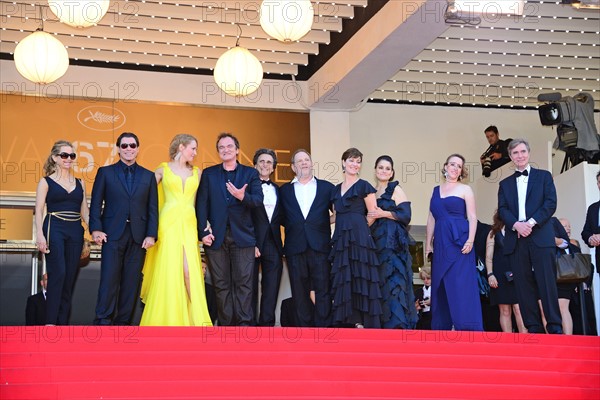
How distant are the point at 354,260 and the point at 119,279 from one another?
173 centimetres

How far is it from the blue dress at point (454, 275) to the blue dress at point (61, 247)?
9.10ft

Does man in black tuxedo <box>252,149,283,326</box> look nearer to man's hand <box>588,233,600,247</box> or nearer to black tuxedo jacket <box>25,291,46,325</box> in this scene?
black tuxedo jacket <box>25,291,46,325</box>

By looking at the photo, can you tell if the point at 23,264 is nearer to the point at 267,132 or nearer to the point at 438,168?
the point at 267,132

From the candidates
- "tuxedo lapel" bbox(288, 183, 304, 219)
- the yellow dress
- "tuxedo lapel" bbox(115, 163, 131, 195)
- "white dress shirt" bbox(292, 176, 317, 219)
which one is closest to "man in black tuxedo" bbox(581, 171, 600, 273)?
"white dress shirt" bbox(292, 176, 317, 219)

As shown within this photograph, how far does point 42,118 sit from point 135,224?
17.2 feet

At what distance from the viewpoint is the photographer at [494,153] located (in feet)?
44.3

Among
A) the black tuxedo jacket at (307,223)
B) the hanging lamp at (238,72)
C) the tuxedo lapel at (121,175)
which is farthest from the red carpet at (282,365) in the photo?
the hanging lamp at (238,72)

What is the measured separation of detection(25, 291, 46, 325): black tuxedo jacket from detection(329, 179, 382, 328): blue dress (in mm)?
2677

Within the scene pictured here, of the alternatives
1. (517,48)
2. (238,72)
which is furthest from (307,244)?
(517,48)

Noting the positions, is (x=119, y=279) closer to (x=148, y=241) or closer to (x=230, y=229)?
(x=148, y=241)

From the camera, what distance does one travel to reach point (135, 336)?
21.9ft

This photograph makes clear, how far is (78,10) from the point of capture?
8.72m

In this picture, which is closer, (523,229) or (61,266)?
(61,266)

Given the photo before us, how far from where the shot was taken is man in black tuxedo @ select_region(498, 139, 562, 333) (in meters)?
7.91
